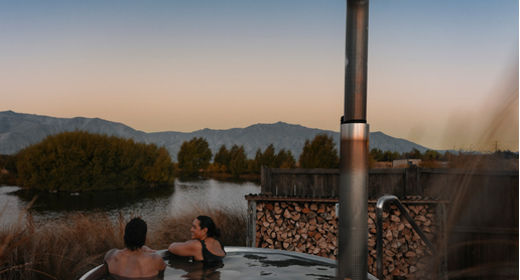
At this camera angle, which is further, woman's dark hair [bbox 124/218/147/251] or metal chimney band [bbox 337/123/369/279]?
woman's dark hair [bbox 124/218/147/251]

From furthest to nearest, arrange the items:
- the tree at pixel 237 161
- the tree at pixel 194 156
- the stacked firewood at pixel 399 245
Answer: the tree at pixel 194 156, the tree at pixel 237 161, the stacked firewood at pixel 399 245

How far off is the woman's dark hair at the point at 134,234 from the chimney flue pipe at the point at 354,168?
2.11 m

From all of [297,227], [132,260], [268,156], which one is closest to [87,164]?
[268,156]

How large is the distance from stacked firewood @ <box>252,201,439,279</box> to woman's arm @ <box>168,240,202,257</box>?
2.64 m

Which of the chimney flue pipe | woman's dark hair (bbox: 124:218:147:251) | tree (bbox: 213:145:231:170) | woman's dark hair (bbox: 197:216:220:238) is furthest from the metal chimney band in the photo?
tree (bbox: 213:145:231:170)

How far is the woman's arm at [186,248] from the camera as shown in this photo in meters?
4.61

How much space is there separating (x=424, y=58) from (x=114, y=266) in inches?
179

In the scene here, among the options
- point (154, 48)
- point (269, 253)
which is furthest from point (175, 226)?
point (154, 48)

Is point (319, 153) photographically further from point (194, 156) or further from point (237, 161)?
point (194, 156)

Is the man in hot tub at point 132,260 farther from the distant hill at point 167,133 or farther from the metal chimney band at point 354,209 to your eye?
the distant hill at point 167,133

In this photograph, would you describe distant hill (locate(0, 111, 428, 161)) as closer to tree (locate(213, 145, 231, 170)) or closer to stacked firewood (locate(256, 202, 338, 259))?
tree (locate(213, 145, 231, 170))

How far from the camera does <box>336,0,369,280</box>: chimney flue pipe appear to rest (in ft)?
7.41

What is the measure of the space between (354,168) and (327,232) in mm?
5102

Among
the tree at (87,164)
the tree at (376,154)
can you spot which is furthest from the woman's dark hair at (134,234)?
the tree at (87,164)
